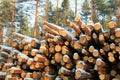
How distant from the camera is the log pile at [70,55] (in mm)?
5953

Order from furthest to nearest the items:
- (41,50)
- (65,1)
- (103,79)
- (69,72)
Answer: (65,1), (41,50), (69,72), (103,79)

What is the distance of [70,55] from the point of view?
6602 mm

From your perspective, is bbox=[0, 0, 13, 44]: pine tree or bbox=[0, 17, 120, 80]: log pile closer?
bbox=[0, 17, 120, 80]: log pile

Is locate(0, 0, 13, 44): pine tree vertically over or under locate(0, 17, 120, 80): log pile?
under

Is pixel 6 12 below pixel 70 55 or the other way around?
below

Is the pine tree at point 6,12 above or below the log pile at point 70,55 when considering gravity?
below

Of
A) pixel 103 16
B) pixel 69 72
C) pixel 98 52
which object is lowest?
pixel 103 16

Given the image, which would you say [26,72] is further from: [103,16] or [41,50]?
[103,16]

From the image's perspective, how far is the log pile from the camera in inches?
234

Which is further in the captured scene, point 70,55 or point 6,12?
point 6,12

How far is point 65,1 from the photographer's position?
42.3 metres

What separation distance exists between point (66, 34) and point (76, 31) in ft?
0.97

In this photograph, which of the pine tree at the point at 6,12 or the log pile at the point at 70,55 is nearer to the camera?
the log pile at the point at 70,55

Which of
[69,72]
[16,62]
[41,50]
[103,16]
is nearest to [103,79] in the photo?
[69,72]
